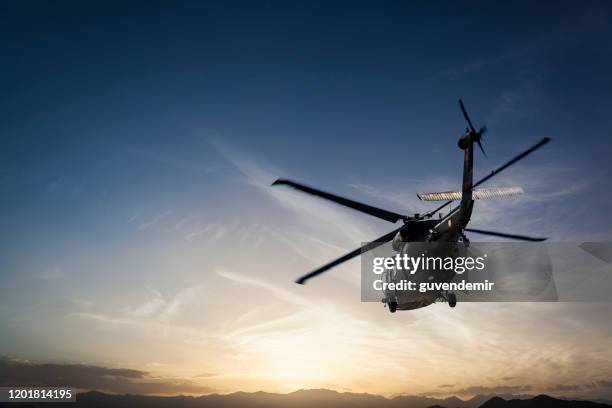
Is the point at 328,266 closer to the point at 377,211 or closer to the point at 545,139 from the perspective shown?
the point at 377,211

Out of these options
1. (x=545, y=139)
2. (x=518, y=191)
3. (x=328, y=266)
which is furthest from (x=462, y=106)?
(x=328, y=266)

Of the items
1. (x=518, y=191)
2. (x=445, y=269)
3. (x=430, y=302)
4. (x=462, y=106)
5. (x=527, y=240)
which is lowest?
(x=430, y=302)

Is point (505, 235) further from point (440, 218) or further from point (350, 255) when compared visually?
point (350, 255)

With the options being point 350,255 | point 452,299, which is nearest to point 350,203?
point 350,255

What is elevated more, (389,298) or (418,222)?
(418,222)

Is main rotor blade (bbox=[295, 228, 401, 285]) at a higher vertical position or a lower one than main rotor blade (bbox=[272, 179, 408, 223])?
lower

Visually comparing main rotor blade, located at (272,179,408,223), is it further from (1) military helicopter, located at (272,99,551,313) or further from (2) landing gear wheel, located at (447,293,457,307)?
(2) landing gear wheel, located at (447,293,457,307)

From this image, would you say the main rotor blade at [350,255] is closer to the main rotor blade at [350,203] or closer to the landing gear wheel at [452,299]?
the main rotor blade at [350,203]

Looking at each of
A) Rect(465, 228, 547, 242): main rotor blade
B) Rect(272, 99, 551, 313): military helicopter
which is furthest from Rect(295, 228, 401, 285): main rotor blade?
Rect(465, 228, 547, 242): main rotor blade
